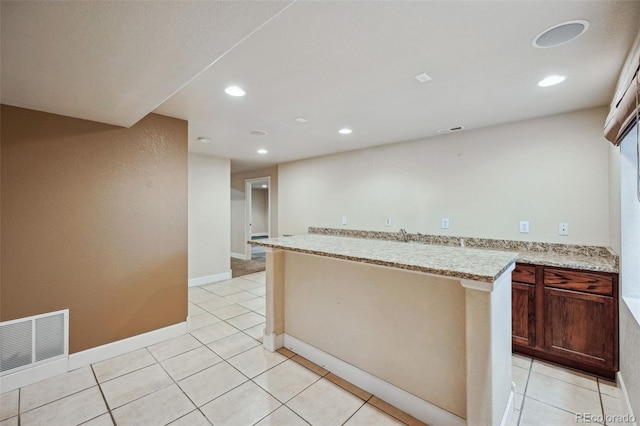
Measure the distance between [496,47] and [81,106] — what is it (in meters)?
2.93

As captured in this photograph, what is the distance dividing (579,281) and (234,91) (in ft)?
10.7

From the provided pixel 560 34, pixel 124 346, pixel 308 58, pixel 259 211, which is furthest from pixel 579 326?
pixel 259 211

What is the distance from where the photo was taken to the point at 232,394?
1.98 metres

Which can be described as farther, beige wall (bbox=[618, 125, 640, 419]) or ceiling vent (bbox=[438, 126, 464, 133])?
ceiling vent (bbox=[438, 126, 464, 133])

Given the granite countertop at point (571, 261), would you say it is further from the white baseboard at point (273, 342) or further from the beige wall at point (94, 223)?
the beige wall at point (94, 223)

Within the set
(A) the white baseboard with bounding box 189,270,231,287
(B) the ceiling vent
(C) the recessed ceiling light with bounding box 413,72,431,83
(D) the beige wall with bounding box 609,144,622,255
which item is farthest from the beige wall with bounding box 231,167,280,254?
(D) the beige wall with bounding box 609,144,622,255

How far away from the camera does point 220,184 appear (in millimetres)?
5184

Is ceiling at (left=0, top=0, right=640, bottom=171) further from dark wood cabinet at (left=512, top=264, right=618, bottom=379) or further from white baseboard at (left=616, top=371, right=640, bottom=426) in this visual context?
white baseboard at (left=616, top=371, right=640, bottom=426)

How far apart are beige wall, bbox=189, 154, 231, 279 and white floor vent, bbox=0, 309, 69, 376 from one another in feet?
8.44

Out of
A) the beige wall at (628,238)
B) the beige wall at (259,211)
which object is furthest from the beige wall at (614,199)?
the beige wall at (259,211)

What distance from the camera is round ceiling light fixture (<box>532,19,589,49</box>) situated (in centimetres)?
141

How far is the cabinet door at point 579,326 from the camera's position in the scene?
6.97 feet

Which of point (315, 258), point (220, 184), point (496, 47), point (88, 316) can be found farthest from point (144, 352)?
point (496, 47)

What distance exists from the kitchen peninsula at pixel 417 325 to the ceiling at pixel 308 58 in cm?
126
